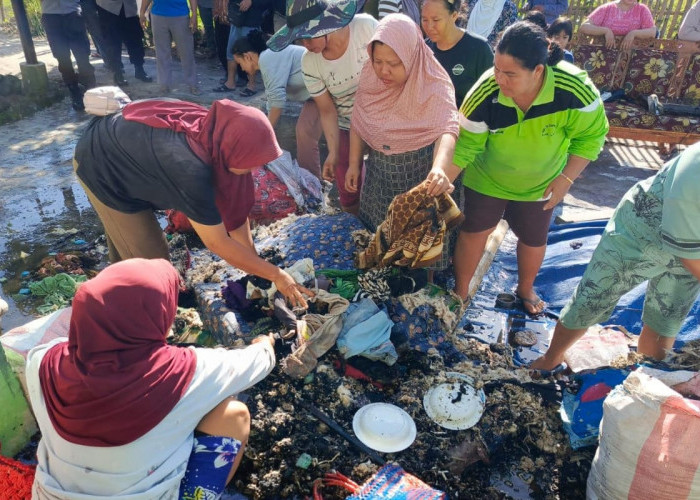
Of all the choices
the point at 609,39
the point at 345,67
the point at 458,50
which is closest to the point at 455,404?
the point at 345,67

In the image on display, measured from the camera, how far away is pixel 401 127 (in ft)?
9.55

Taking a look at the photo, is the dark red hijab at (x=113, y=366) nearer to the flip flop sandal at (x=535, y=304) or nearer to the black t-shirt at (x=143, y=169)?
the black t-shirt at (x=143, y=169)

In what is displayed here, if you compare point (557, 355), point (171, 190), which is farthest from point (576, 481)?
point (171, 190)

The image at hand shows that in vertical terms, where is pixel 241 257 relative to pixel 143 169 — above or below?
below

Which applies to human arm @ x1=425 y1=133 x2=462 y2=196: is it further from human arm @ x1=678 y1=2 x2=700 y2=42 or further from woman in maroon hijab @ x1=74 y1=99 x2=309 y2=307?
human arm @ x1=678 y1=2 x2=700 y2=42

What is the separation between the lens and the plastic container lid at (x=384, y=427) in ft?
7.16

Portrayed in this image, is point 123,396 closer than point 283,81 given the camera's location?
Yes

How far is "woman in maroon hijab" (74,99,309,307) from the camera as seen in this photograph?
2264 millimetres

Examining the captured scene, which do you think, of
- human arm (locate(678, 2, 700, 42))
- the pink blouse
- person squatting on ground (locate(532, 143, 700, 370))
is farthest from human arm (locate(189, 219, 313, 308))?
human arm (locate(678, 2, 700, 42))

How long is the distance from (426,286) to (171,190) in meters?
1.47

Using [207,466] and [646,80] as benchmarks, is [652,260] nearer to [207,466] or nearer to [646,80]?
[207,466]

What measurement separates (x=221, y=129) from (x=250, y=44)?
2.37 m

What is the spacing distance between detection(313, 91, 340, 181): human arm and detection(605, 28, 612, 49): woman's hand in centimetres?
424

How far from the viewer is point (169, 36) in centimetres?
654
